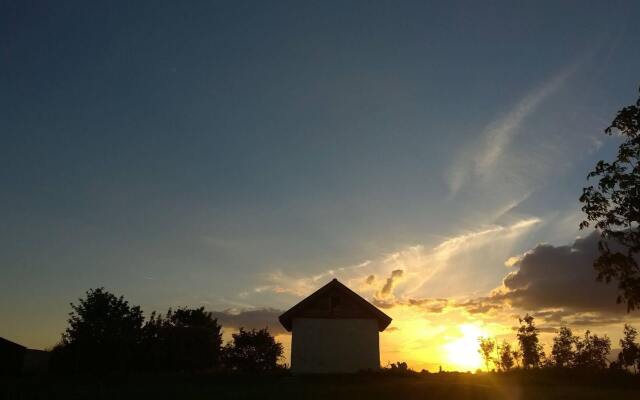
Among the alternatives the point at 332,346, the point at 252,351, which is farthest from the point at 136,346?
the point at 332,346

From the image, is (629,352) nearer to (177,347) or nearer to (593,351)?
(593,351)

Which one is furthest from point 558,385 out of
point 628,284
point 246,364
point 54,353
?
point 54,353

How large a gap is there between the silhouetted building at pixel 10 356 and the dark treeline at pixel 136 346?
14.0 ft

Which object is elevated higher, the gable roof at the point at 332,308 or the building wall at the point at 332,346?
the gable roof at the point at 332,308

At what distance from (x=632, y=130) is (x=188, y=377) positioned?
33.1 metres

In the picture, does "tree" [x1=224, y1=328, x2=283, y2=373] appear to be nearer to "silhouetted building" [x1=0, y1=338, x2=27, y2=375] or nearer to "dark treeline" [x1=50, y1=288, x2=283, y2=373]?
"dark treeline" [x1=50, y1=288, x2=283, y2=373]

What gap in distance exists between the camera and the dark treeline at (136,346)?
54.2 meters

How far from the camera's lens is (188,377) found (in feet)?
101

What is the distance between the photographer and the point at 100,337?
2203 inches

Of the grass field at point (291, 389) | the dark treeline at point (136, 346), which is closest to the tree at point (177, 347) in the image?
the dark treeline at point (136, 346)

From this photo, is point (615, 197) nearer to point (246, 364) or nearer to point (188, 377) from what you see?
point (188, 377)

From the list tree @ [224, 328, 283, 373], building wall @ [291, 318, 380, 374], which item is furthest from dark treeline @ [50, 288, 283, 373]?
building wall @ [291, 318, 380, 374]

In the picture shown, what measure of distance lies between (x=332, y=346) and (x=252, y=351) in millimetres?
39810

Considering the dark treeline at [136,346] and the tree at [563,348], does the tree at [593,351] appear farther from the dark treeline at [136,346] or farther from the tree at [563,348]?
the dark treeline at [136,346]
